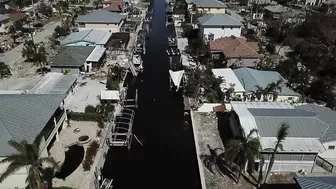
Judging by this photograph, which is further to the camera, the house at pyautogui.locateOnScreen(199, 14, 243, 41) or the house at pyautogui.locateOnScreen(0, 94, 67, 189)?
the house at pyautogui.locateOnScreen(199, 14, 243, 41)

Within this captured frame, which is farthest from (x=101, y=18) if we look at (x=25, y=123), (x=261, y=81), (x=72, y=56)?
(x=25, y=123)

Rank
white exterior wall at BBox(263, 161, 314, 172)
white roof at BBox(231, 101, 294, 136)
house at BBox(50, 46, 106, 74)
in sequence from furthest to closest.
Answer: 1. house at BBox(50, 46, 106, 74)
2. white roof at BBox(231, 101, 294, 136)
3. white exterior wall at BBox(263, 161, 314, 172)

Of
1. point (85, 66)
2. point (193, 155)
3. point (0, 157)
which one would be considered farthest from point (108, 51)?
point (0, 157)

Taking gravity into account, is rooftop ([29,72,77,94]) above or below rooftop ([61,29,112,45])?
below

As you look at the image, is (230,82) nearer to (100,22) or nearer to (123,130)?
(123,130)

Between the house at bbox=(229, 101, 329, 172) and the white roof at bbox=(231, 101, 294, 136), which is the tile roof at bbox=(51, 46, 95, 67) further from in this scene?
the house at bbox=(229, 101, 329, 172)

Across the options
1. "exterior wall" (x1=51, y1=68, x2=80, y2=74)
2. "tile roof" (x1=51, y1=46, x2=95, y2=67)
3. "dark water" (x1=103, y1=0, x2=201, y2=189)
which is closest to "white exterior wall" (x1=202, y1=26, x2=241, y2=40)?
"dark water" (x1=103, y1=0, x2=201, y2=189)
